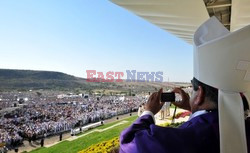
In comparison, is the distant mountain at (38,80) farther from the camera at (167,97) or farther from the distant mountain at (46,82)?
the camera at (167,97)

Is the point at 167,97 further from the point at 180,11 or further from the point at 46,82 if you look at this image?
the point at 46,82

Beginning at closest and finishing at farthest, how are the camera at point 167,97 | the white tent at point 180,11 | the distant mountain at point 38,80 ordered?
1. the camera at point 167,97
2. the white tent at point 180,11
3. the distant mountain at point 38,80

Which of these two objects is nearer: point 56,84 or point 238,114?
point 238,114

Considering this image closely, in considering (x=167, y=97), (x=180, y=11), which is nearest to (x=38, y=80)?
(x=180, y=11)

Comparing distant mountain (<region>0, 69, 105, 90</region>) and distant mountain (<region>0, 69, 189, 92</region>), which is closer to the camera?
distant mountain (<region>0, 69, 189, 92</region>)

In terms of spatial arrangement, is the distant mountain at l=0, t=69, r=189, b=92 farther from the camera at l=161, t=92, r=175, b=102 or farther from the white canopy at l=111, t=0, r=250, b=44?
the camera at l=161, t=92, r=175, b=102

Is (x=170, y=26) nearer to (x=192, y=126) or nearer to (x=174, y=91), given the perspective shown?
(x=174, y=91)

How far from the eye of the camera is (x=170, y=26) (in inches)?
162

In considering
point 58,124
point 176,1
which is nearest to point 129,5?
point 176,1

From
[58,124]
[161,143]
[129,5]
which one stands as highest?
[129,5]

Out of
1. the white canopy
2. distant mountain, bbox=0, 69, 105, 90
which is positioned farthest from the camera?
distant mountain, bbox=0, 69, 105, 90

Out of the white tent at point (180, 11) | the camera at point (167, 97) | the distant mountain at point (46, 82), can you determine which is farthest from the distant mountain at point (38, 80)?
the camera at point (167, 97)

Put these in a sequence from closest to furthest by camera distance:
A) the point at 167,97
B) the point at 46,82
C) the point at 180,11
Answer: the point at 167,97 < the point at 180,11 < the point at 46,82

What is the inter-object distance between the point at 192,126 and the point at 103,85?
66750 millimetres
